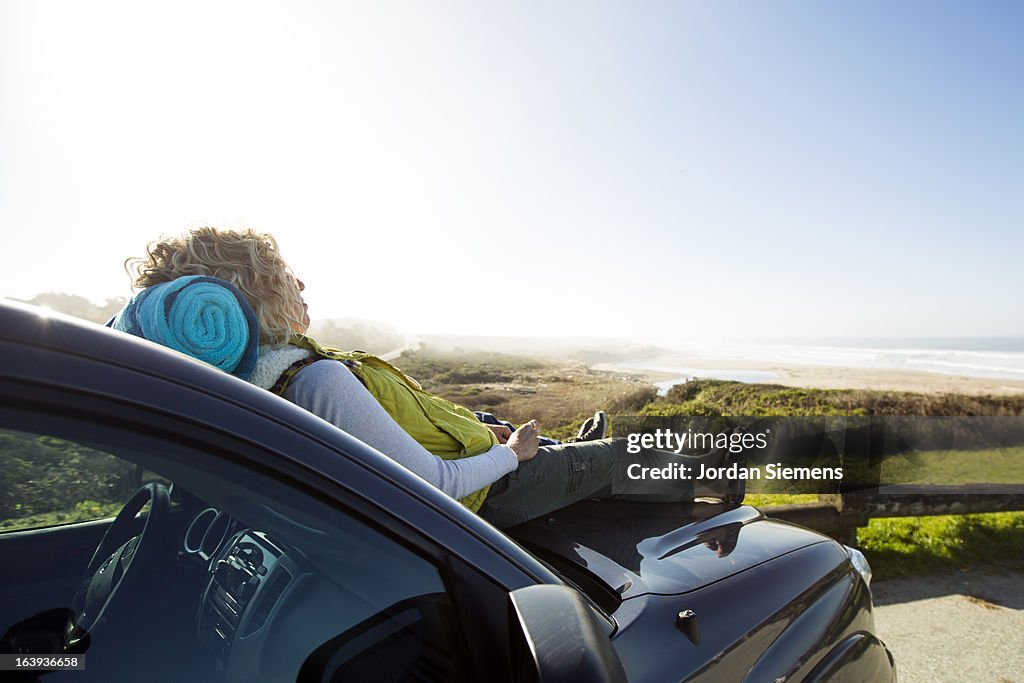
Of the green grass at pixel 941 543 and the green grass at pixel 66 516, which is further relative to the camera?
the green grass at pixel 941 543

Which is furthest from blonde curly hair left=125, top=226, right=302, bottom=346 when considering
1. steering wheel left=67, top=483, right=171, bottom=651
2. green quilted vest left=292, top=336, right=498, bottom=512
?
steering wheel left=67, top=483, right=171, bottom=651

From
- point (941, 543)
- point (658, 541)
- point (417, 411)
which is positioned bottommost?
point (941, 543)

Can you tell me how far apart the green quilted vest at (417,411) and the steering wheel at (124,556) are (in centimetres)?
90

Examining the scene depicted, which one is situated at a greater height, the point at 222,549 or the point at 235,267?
the point at 235,267

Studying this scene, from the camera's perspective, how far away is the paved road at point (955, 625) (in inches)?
120

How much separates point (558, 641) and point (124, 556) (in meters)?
0.71

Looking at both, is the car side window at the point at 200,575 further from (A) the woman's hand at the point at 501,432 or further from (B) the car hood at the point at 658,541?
(A) the woman's hand at the point at 501,432

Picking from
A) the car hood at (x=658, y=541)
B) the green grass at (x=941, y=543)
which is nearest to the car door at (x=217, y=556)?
the car hood at (x=658, y=541)

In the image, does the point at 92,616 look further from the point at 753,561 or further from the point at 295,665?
the point at 753,561

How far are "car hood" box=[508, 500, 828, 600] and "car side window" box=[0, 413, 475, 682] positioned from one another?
73 centimetres

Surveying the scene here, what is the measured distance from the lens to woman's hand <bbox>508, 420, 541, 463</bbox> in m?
2.20

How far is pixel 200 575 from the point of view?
89 centimetres

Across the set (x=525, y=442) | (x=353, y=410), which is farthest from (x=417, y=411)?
(x=525, y=442)

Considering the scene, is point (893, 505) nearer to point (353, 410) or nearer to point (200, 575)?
point (353, 410)
